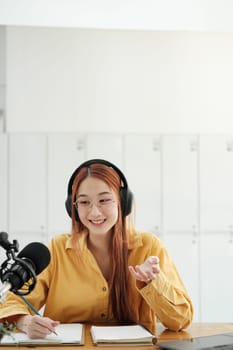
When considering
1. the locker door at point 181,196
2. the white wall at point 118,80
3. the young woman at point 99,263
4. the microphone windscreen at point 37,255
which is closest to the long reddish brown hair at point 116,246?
the young woman at point 99,263

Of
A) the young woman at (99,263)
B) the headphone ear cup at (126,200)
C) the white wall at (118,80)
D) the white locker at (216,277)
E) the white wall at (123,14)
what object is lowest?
the white locker at (216,277)

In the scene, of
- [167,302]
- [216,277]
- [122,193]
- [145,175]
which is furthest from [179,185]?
[167,302]

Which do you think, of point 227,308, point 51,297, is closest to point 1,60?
point 227,308

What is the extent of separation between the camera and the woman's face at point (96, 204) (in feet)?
8.81

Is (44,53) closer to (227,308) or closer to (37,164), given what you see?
(37,164)

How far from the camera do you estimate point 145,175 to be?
5.22 m

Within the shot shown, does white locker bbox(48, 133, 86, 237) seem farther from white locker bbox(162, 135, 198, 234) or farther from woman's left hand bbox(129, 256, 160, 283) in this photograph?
woman's left hand bbox(129, 256, 160, 283)

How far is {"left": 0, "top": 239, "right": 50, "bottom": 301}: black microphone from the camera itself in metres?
1.91

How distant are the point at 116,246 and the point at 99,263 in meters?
0.11

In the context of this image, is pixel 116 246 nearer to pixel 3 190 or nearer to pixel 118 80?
pixel 3 190

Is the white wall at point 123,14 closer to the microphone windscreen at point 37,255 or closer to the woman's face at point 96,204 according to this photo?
the woman's face at point 96,204

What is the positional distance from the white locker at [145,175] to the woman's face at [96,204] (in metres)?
2.50

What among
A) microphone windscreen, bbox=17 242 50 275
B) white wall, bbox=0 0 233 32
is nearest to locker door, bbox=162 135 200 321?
Answer: white wall, bbox=0 0 233 32

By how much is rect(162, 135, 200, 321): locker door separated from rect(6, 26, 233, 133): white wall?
0.45m
